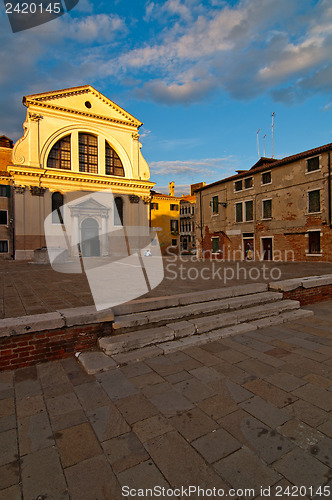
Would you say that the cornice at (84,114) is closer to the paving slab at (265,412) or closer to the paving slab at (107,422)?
the paving slab at (107,422)

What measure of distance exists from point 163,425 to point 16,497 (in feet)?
3.91

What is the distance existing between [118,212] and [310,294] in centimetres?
2490

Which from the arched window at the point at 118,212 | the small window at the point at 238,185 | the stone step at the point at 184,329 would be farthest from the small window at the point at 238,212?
the stone step at the point at 184,329

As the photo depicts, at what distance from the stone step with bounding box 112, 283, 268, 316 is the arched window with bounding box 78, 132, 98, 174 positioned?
25517mm

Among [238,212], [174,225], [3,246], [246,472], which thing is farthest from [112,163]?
[246,472]

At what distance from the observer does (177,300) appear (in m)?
5.25

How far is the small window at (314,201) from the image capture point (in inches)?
719

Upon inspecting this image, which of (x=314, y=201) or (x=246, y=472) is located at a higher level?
(x=314, y=201)

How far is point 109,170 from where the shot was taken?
29.3 meters

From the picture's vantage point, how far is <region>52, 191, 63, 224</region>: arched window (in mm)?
25578

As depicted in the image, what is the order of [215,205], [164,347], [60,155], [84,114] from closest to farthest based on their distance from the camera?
1. [164,347]
2. [60,155]
3. [84,114]
4. [215,205]

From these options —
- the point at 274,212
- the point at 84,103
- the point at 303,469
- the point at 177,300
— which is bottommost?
the point at 303,469

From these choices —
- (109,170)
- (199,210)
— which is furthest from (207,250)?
(109,170)

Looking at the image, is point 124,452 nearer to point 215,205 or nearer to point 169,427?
point 169,427
